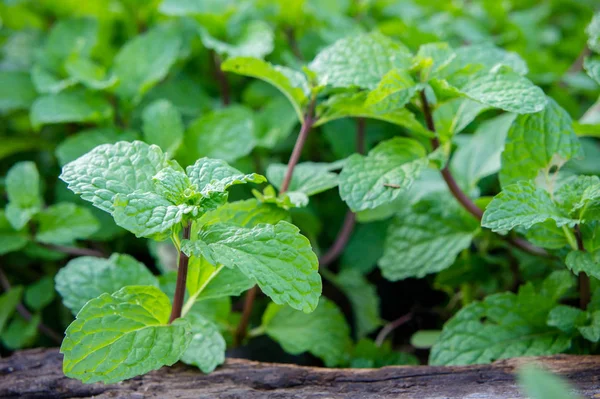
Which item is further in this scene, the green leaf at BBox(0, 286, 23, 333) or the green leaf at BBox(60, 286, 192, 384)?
the green leaf at BBox(0, 286, 23, 333)

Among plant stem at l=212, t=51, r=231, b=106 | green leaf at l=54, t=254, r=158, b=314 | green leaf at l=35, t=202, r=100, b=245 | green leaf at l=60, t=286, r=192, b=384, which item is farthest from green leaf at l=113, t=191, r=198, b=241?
plant stem at l=212, t=51, r=231, b=106

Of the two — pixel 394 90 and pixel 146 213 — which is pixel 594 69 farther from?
pixel 146 213

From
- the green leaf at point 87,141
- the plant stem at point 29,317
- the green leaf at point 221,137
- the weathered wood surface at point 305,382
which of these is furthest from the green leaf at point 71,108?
the weathered wood surface at point 305,382

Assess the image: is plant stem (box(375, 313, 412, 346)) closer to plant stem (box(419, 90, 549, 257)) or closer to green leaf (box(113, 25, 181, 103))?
plant stem (box(419, 90, 549, 257))

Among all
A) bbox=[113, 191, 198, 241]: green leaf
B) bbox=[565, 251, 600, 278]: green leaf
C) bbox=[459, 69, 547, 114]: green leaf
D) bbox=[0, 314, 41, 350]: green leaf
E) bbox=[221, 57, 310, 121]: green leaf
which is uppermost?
bbox=[221, 57, 310, 121]: green leaf

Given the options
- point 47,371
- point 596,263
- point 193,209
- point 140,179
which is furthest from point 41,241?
point 596,263

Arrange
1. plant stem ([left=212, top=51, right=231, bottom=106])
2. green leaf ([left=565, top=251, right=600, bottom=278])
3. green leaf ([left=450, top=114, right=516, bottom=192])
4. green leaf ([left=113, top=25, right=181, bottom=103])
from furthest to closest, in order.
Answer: plant stem ([left=212, top=51, right=231, bottom=106])
green leaf ([left=113, top=25, right=181, bottom=103])
green leaf ([left=450, top=114, right=516, bottom=192])
green leaf ([left=565, top=251, right=600, bottom=278])

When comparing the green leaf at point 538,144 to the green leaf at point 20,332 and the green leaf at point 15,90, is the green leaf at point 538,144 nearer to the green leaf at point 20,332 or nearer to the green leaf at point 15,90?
the green leaf at point 20,332
